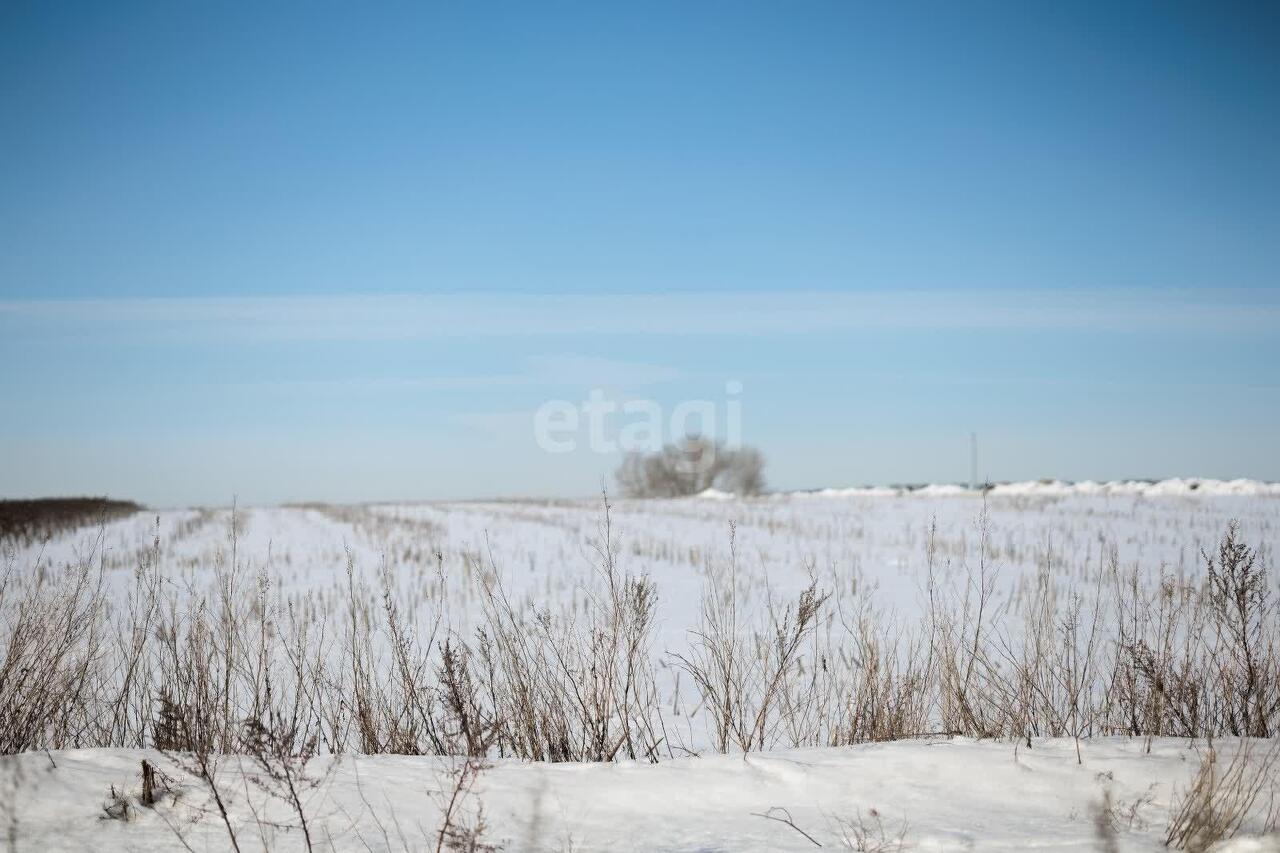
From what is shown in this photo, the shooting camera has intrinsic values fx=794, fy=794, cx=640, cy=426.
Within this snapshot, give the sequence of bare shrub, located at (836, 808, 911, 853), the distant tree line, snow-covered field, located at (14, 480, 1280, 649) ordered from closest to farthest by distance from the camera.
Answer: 1. bare shrub, located at (836, 808, 911, 853)
2. snow-covered field, located at (14, 480, 1280, 649)
3. the distant tree line

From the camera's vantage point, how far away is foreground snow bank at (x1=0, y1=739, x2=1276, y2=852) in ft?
8.20

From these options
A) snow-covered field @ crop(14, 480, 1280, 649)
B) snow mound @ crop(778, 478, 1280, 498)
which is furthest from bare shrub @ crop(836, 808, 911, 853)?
snow mound @ crop(778, 478, 1280, 498)

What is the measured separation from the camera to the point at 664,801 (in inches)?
111

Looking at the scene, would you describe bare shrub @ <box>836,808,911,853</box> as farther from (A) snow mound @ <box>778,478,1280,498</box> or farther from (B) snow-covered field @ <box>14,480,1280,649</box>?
(A) snow mound @ <box>778,478,1280,498</box>

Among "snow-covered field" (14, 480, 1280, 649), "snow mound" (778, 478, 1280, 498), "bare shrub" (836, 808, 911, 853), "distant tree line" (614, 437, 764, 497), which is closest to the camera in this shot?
"bare shrub" (836, 808, 911, 853)

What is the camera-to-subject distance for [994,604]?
8.74 metres

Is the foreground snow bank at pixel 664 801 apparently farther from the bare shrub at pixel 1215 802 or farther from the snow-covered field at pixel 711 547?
the snow-covered field at pixel 711 547

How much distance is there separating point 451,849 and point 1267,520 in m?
21.0

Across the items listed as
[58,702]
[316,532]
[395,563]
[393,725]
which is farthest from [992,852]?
[316,532]

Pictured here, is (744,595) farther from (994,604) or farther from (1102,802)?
(1102,802)

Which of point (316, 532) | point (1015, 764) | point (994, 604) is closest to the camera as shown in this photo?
point (1015, 764)

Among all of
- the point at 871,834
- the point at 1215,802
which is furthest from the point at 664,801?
the point at 1215,802

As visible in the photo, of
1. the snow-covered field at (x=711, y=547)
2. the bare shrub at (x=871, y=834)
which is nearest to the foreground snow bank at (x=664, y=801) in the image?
the bare shrub at (x=871, y=834)

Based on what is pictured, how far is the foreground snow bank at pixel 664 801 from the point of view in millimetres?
2500
